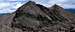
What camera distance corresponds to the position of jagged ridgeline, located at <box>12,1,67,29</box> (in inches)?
848

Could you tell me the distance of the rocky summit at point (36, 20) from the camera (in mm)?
21031

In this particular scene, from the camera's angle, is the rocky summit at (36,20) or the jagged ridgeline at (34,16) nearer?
the rocky summit at (36,20)

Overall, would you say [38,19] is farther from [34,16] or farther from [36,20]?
[34,16]

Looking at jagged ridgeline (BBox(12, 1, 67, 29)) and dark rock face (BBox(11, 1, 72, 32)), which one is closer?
dark rock face (BBox(11, 1, 72, 32))

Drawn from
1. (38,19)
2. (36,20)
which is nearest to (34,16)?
(36,20)

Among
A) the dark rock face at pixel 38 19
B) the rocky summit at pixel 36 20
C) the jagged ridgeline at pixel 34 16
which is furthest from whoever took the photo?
the jagged ridgeline at pixel 34 16

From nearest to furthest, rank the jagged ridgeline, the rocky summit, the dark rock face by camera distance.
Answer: the rocky summit
the dark rock face
the jagged ridgeline

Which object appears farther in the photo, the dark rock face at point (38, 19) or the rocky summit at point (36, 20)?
the dark rock face at point (38, 19)

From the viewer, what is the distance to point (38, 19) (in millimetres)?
22938

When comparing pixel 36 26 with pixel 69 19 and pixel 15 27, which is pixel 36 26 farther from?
pixel 69 19

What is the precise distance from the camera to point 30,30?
21.4 meters

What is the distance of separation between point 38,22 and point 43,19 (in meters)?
0.91

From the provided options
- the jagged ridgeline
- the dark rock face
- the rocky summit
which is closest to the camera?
the rocky summit

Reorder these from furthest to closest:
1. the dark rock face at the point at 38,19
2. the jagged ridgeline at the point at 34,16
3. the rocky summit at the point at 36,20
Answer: the jagged ridgeline at the point at 34,16, the dark rock face at the point at 38,19, the rocky summit at the point at 36,20
